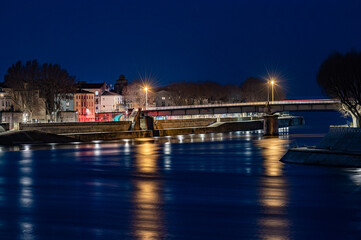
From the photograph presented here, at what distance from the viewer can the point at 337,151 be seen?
2906cm

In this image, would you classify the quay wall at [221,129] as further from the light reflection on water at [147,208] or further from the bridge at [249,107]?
the light reflection on water at [147,208]

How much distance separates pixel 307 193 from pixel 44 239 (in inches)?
445

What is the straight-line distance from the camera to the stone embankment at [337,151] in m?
28.3

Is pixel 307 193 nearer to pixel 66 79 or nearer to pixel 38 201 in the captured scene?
pixel 38 201

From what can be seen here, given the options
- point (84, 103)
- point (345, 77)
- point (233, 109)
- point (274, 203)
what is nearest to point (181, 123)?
point (233, 109)

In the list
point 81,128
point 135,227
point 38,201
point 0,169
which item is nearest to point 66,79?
point 81,128

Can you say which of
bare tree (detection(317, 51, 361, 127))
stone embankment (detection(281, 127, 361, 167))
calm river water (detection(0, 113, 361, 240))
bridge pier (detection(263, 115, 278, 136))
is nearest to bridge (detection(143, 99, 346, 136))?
bridge pier (detection(263, 115, 278, 136))

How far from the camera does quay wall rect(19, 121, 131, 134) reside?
220 feet

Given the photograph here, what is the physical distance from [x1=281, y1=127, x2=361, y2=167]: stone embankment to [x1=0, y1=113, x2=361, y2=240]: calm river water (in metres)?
0.96

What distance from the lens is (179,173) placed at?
29.1 m

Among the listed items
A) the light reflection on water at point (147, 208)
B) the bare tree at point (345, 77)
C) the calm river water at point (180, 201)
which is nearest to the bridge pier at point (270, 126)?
the bare tree at point (345, 77)

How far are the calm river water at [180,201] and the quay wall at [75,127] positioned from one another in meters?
33.2

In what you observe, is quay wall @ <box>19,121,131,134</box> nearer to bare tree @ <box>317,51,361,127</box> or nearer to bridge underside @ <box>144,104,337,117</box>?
bridge underside @ <box>144,104,337,117</box>

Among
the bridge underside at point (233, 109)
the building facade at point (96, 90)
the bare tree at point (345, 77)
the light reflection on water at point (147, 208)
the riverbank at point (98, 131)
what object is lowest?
the light reflection on water at point (147, 208)
